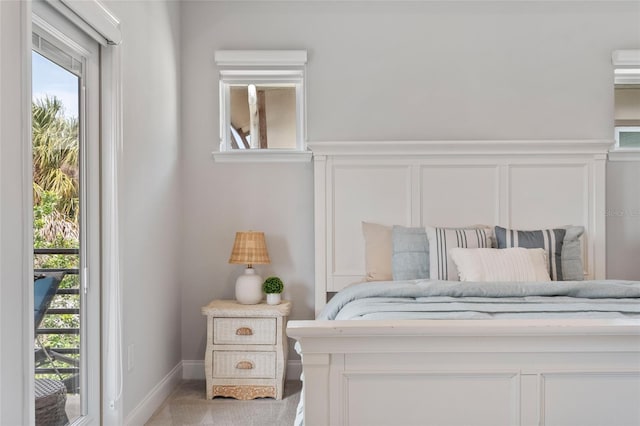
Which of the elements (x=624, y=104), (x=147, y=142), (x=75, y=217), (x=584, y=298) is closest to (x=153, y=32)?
(x=147, y=142)

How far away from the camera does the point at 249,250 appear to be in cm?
382

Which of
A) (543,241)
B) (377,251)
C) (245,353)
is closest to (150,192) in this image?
(245,353)

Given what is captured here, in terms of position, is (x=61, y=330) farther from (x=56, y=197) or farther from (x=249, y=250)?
(x=249, y=250)

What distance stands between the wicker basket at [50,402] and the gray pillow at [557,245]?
2.51 meters

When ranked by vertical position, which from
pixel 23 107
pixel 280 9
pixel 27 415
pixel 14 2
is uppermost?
pixel 280 9

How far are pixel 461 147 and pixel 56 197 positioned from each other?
2519mm

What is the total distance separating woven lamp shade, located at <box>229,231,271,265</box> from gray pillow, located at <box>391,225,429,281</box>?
0.81 metres

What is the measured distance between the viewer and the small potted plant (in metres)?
3.84

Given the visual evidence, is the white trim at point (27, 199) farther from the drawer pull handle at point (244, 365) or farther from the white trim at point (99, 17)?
the drawer pull handle at point (244, 365)

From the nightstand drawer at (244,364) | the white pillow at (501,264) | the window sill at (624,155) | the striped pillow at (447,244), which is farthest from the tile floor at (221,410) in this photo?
the window sill at (624,155)

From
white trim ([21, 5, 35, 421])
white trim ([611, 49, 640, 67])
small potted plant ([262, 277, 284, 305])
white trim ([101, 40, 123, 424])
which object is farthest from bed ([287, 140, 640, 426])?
white trim ([101, 40, 123, 424])

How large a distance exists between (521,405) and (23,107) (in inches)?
70.8

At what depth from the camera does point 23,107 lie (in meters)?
1.91

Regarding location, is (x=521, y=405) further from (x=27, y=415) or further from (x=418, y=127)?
(x=418, y=127)
